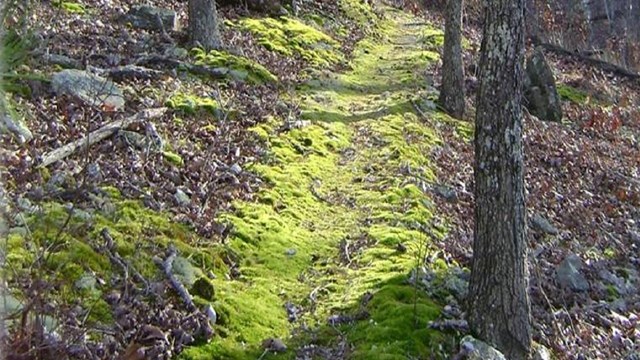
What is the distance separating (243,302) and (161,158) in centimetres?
242

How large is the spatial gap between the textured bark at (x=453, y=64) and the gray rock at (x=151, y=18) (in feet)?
17.4

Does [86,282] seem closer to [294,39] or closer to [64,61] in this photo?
[64,61]

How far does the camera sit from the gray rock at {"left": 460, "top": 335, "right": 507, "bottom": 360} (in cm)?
542

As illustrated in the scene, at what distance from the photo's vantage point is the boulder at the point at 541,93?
1562cm

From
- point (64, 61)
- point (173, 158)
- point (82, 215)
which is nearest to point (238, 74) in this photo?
point (64, 61)

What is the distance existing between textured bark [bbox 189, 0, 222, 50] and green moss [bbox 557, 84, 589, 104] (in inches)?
405

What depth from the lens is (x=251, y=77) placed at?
38.4 ft

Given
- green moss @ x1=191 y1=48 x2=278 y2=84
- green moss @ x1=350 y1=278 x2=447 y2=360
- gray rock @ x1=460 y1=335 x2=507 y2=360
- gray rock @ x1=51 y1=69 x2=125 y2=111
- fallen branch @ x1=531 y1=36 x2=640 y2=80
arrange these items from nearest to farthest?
gray rock @ x1=460 y1=335 x2=507 y2=360 → green moss @ x1=350 y1=278 x2=447 y2=360 → gray rock @ x1=51 y1=69 x2=125 y2=111 → green moss @ x1=191 y1=48 x2=278 y2=84 → fallen branch @ x1=531 y1=36 x2=640 y2=80

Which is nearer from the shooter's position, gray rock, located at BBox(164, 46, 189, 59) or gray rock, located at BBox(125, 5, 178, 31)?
gray rock, located at BBox(164, 46, 189, 59)

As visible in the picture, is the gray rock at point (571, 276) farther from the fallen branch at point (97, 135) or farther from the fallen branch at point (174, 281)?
the fallen branch at point (97, 135)

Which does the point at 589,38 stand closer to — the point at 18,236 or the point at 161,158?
the point at 161,158

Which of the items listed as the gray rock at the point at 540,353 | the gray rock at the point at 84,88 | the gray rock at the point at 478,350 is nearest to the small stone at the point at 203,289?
the gray rock at the point at 478,350

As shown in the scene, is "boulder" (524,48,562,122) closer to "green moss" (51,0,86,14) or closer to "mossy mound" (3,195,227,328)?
"green moss" (51,0,86,14)

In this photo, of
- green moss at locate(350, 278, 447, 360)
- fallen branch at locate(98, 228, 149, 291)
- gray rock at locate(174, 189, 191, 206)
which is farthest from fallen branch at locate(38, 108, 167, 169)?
green moss at locate(350, 278, 447, 360)
